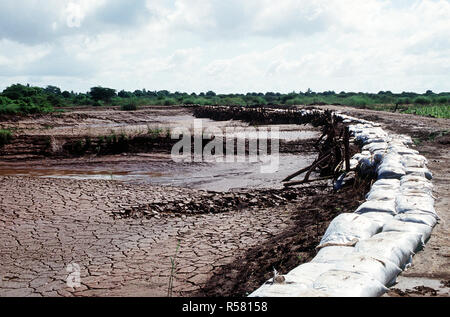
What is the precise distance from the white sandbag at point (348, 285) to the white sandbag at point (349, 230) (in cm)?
70

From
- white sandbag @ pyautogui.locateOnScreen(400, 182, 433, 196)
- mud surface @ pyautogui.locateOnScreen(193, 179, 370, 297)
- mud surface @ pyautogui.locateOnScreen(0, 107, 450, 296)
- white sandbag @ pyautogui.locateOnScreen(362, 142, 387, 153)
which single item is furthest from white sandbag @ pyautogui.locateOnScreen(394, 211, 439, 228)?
white sandbag @ pyautogui.locateOnScreen(362, 142, 387, 153)

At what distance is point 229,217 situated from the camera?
5898mm

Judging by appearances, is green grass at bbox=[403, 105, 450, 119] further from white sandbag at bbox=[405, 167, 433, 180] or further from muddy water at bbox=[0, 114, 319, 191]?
white sandbag at bbox=[405, 167, 433, 180]

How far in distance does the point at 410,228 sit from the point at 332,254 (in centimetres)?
81

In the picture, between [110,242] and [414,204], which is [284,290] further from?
[110,242]

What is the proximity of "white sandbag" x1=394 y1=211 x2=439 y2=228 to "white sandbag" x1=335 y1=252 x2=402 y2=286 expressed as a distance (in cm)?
92

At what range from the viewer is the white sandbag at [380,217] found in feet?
11.3

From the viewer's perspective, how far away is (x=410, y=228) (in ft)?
10.3

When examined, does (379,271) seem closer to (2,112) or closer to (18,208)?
(18,208)

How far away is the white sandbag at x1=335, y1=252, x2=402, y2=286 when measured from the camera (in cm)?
237

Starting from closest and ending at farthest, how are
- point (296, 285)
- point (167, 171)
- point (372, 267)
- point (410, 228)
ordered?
point (296, 285)
point (372, 267)
point (410, 228)
point (167, 171)

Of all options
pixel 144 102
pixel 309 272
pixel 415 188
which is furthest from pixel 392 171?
pixel 144 102
